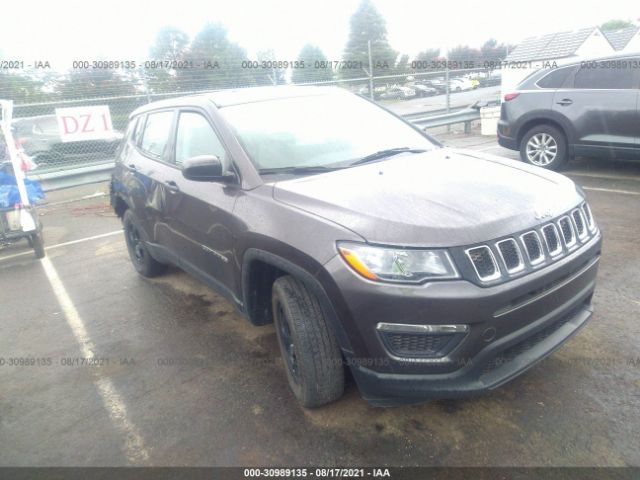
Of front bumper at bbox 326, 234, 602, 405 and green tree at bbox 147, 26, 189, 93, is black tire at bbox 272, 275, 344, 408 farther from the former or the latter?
green tree at bbox 147, 26, 189, 93

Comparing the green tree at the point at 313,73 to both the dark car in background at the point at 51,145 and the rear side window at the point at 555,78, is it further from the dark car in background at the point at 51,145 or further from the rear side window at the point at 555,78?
Result: the rear side window at the point at 555,78

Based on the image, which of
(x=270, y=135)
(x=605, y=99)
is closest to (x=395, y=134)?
(x=270, y=135)

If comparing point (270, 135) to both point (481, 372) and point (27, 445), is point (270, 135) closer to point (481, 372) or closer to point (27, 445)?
point (481, 372)

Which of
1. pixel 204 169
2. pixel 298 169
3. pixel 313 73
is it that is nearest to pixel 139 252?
pixel 204 169

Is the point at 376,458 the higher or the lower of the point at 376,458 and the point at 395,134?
the lower

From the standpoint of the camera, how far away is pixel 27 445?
2795mm

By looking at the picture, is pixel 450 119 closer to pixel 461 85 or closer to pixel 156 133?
pixel 461 85

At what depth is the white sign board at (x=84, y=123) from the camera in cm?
934

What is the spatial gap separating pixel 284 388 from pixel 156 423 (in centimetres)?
76

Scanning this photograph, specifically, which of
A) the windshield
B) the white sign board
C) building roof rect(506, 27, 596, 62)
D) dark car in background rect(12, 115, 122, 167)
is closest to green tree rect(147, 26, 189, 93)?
the white sign board

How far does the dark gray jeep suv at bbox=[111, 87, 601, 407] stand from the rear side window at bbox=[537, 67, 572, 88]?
4.89m

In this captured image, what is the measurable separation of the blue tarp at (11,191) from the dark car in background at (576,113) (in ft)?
23.1

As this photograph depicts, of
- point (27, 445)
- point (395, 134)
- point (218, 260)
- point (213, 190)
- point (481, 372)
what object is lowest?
point (27, 445)

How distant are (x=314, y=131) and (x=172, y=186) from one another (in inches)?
46.7
